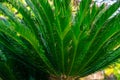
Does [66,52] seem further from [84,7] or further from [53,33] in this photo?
[84,7]

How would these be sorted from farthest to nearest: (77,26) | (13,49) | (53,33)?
(13,49) → (53,33) → (77,26)

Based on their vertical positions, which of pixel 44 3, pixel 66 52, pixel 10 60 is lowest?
pixel 10 60

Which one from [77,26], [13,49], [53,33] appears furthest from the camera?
[13,49]

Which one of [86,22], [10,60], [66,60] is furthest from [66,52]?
[10,60]

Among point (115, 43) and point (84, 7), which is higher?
point (84, 7)

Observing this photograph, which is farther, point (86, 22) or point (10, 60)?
point (10, 60)

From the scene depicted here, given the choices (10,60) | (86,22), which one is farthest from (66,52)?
(10,60)
